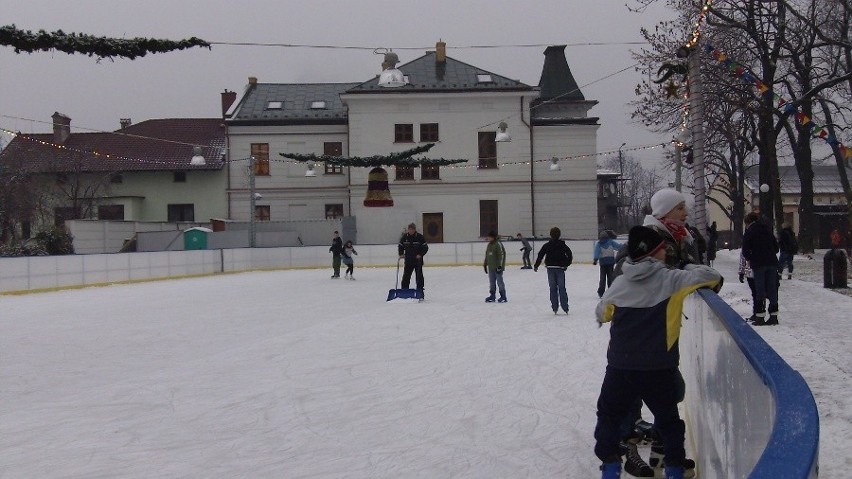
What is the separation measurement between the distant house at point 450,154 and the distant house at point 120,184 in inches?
119

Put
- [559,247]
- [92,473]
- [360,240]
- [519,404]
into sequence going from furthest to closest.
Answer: [360,240], [559,247], [519,404], [92,473]

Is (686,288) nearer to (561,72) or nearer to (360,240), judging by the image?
(360,240)

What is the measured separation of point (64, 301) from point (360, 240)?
2207 cm

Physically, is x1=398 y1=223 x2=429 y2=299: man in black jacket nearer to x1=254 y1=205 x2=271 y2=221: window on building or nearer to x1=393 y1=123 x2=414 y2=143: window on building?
x1=393 y1=123 x2=414 y2=143: window on building

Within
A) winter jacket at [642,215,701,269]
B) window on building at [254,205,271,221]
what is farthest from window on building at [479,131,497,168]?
winter jacket at [642,215,701,269]

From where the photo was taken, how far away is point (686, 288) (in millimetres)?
4125

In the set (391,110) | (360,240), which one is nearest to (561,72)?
(391,110)

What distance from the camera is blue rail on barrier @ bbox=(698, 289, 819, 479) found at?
159 centimetres

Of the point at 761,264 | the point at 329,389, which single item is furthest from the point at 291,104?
the point at 329,389

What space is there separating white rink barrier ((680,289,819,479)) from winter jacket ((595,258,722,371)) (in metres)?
0.18

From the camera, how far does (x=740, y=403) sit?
2.99 meters

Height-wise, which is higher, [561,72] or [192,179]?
[561,72]

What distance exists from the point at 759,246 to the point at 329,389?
6642 millimetres

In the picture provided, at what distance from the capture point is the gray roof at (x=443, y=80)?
41.5 meters
